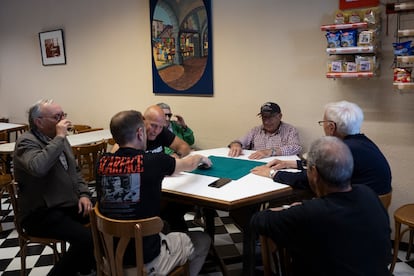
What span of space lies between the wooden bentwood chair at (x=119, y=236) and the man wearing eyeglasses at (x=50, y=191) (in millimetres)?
427

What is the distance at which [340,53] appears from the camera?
293 cm

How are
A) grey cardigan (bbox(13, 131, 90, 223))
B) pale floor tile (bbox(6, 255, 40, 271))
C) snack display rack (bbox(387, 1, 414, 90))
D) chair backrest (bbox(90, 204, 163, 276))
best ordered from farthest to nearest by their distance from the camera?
pale floor tile (bbox(6, 255, 40, 271))
snack display rack (bbox(387, 1, 414, 90))
grey cardigan (bbox(13, 131, 90, 223))
chair backrest (bbox(90, 204, 163, 276))

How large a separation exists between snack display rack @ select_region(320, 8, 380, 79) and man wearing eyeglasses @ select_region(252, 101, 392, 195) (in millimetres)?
690

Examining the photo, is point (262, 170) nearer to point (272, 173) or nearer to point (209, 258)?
point (272, 173)

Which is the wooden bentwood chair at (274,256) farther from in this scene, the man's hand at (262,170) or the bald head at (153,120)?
the bald head at (153,120)

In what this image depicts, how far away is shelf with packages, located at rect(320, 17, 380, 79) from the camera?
9.21 feet

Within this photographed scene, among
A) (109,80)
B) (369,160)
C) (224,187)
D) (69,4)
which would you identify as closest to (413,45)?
(369,160)

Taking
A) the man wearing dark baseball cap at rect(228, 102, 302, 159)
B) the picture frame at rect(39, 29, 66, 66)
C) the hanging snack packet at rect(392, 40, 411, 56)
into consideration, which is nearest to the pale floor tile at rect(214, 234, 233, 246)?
the man wearing dark baseball cap at rect(228, 102, 302, 159)

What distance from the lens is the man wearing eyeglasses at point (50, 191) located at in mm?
2277

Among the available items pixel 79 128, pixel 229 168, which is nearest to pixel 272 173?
pixel 229 168

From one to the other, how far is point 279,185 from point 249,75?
177 centimetres

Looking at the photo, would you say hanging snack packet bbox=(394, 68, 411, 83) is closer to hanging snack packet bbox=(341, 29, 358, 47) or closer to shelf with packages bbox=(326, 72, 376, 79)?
shelf with packages bbox=(326, 72, 376, 79)

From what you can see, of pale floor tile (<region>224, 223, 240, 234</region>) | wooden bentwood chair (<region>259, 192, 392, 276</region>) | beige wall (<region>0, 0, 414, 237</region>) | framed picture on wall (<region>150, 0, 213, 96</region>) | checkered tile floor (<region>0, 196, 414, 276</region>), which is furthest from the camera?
framed picture on wall (<region>150, 0, 213, 96</region>)

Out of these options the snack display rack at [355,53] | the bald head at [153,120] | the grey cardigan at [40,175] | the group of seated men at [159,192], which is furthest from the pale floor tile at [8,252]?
the snack display rack at [355,53]
